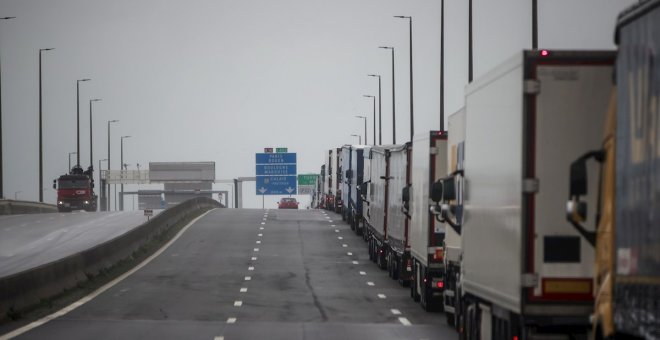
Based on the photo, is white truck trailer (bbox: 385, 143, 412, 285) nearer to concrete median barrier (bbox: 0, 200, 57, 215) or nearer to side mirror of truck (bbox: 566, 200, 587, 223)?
side mirror of truck (bbox: 566, 200, 587, 223)

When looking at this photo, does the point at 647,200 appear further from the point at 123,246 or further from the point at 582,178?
the point at 123,246

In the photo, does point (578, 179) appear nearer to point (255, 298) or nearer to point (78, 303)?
point (78, 303)

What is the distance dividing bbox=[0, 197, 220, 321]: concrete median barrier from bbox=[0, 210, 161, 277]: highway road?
2.80 metres

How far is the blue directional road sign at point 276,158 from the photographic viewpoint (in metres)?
120

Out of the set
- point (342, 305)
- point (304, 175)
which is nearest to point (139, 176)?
point (304, 175)

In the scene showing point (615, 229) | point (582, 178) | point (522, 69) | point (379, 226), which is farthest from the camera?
point (379, 226)

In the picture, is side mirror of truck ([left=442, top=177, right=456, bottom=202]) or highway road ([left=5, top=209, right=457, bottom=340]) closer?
side mirror of truck ([left=442, top=177, right=456, bottom=202])

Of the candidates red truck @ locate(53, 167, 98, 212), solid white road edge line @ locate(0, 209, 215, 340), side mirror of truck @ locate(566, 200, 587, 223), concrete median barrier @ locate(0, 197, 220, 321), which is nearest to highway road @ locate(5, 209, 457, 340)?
solid white road edge line @ locate(0, 209, 215, 340)

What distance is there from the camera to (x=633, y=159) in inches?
441

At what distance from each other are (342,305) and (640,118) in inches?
841

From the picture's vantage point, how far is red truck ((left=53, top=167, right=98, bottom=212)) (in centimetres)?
9281

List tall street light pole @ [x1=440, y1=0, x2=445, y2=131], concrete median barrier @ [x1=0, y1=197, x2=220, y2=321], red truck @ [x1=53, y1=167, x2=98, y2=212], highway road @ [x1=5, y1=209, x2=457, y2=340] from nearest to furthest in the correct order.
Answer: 1. highway road @ [x1=5, y1=209, x2=457, y2=340]
2. concrete median barrier @ [x1=0, y1=197, x2=220, y2=321]
3. tall street light pole @ [x1=440, y1=0, x2=445, y2=131]
4. red truck @ [x1=53, y1=167, x2=98, y2=212]

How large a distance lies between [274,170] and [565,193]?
10582cm

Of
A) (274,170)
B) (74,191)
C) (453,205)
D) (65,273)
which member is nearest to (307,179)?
(274,170)
